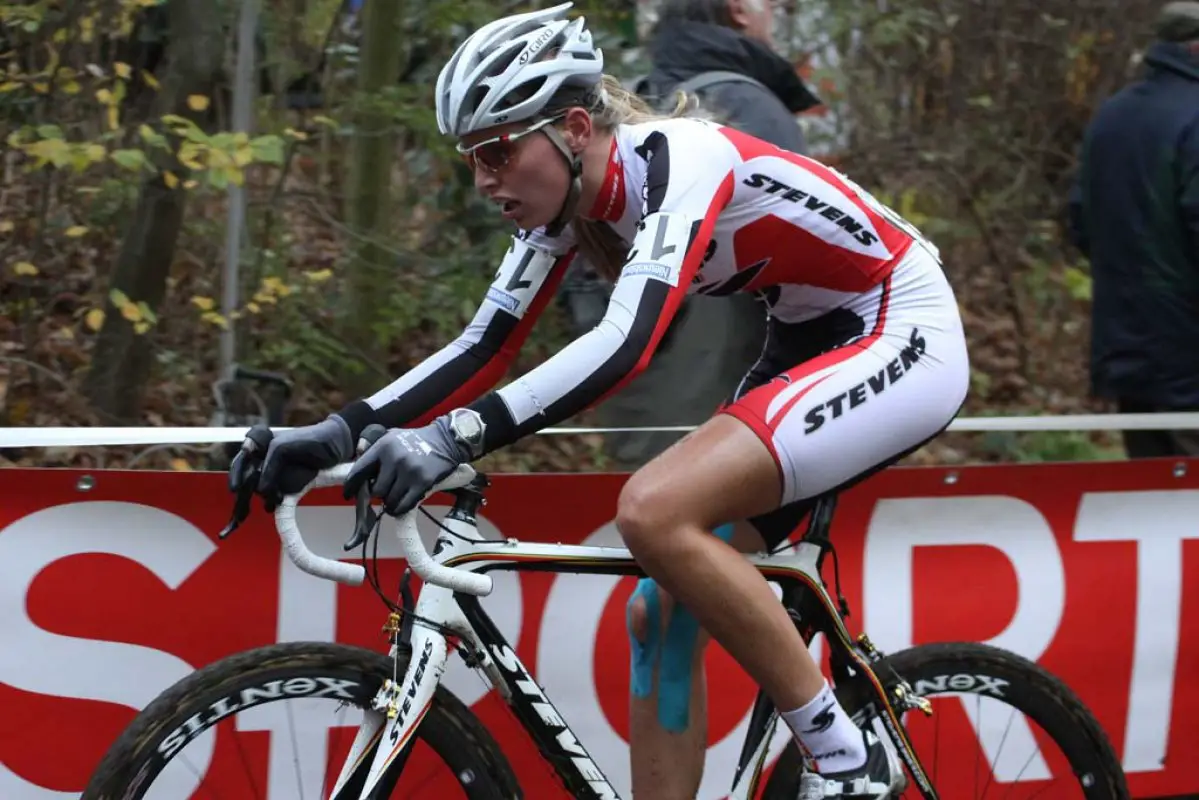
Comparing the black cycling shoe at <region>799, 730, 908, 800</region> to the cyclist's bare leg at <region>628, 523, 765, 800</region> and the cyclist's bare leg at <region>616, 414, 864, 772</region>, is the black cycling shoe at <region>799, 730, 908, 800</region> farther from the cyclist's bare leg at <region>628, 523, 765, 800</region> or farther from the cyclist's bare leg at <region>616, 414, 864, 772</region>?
the cyclist's bare leg at <region>628, 523, 765, 800</region>

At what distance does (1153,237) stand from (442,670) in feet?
9.94

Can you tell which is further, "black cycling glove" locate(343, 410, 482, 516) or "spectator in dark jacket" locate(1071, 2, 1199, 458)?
"spectator in dark jacket" locate(1071, 2, 1199, 458)

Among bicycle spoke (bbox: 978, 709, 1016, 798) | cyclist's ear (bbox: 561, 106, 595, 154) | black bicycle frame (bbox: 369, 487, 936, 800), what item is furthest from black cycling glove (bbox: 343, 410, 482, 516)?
bicycle spoke (bbox: 978, 709, 1016, 798)

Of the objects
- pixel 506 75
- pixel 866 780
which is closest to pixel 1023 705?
pixel 866 780

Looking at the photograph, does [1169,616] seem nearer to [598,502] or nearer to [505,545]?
[598,502]

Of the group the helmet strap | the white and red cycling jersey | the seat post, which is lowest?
the seat post

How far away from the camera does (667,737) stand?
341 cm

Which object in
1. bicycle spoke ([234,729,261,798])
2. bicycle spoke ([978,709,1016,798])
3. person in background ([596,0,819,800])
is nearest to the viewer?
bicycle spoke ([234,729,261,798])

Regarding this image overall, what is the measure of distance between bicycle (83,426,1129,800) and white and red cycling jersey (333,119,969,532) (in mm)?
287

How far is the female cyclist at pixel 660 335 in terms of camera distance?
2.85 metres

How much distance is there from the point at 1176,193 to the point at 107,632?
3492mm

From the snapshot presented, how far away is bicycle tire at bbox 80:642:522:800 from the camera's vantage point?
9.28 ft

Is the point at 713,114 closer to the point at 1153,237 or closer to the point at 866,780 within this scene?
the point at 1153,237

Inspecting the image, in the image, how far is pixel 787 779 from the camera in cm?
337
